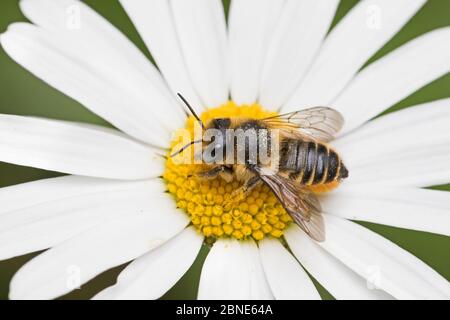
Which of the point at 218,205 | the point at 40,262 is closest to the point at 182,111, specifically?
the point at 218,205

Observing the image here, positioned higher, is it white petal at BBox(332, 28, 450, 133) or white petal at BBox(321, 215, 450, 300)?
white petal at BBox(332, 28, 450, 133)

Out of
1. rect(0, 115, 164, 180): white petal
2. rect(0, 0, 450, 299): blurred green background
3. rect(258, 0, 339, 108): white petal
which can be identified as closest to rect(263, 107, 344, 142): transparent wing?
rect(258, 0, 339, 108): white petal

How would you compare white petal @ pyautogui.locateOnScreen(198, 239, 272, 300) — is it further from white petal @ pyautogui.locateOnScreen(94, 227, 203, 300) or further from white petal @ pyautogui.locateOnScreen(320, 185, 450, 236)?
white petal @ pyautogui.locateOnScreen(320, 185, 450, 236)

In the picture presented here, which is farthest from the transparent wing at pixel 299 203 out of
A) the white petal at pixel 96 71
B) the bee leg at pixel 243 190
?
the white petal at pixel 96 71

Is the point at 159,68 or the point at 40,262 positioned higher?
the point at 159,68

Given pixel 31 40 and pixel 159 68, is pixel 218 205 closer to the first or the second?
pixel 159 68

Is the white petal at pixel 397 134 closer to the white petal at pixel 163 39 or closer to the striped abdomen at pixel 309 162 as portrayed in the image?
the striped abdomen at pixel 309 162

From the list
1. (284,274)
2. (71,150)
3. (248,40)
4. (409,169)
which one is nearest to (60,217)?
(71,150)
